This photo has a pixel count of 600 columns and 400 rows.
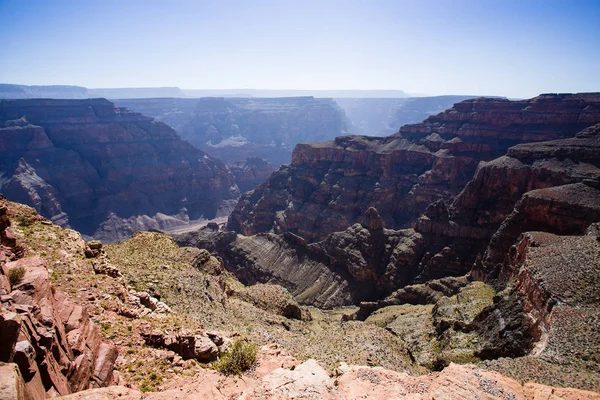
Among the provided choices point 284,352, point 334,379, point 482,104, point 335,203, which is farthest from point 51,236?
point 482,104

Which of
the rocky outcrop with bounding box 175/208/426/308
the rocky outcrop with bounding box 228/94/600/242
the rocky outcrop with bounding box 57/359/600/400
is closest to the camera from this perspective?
the rocky outcrop with bounding box 57/359/600/400

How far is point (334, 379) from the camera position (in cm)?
2353

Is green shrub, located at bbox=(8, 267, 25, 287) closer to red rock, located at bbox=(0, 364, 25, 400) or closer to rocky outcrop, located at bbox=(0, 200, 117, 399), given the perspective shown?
rocky outcrop, located at bbox=(0, 200, 117, 399)

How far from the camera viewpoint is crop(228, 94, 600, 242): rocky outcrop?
12425 cm

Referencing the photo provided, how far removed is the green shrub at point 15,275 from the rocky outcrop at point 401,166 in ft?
349

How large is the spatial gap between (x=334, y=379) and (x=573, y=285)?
25728 mm

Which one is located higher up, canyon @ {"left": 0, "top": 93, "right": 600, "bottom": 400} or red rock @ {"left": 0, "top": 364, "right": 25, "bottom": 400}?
red rock @ {"left": 0, "top": 364, "right": 25, "bottom": 400}

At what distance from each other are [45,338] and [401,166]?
13609 centimetres

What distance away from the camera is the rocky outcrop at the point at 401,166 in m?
124

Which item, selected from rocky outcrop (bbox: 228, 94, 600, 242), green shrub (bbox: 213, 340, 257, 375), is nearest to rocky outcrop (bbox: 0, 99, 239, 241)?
rocky outcrop (bbox: 228, 94, 600, 242)

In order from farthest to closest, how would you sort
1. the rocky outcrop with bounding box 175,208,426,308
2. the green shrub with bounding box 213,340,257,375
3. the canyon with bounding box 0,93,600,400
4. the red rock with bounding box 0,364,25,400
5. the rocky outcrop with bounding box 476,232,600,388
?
the rocky outcrop with bounding box 175,208,426,308 → the rocky outcrop with bounding box 476,232,600,388 → the green shrub with bounding box 213,340,257,375 → the canyon with bounding box 0,93,600,400 → the red rock with bounding box 0,364,25,400

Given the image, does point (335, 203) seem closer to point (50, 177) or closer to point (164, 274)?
point (164, 274)

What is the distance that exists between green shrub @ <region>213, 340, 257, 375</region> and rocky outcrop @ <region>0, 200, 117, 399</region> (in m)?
6.52

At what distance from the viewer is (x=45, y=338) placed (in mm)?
16500
